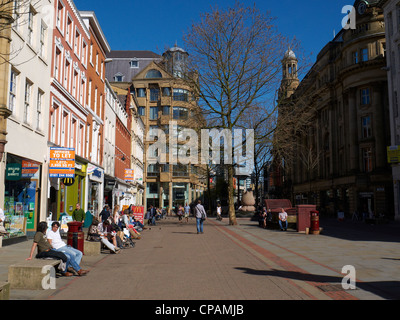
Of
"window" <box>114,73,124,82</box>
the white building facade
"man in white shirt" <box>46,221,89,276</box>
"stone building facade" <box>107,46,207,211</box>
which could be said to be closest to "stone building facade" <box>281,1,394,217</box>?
"stone building facade" <box>107,46,207,211</box>

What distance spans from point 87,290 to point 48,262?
1251mm

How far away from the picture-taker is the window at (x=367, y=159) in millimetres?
49688

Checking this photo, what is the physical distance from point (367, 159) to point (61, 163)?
4069cm

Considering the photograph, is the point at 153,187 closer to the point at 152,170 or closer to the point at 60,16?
the point at 152,170

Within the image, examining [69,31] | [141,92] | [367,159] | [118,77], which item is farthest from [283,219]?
[118,77]

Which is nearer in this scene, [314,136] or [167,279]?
[167,279]

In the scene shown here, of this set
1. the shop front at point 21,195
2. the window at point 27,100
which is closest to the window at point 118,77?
the shop front at point 21,195

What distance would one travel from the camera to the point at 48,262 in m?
8.24

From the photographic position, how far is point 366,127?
1999 inches

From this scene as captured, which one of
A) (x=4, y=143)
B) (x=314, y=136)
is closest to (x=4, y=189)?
(x=4, y=143)

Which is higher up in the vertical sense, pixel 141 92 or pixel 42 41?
pixel 141 92

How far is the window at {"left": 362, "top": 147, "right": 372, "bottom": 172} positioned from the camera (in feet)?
163

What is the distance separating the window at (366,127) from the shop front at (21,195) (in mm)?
42280
